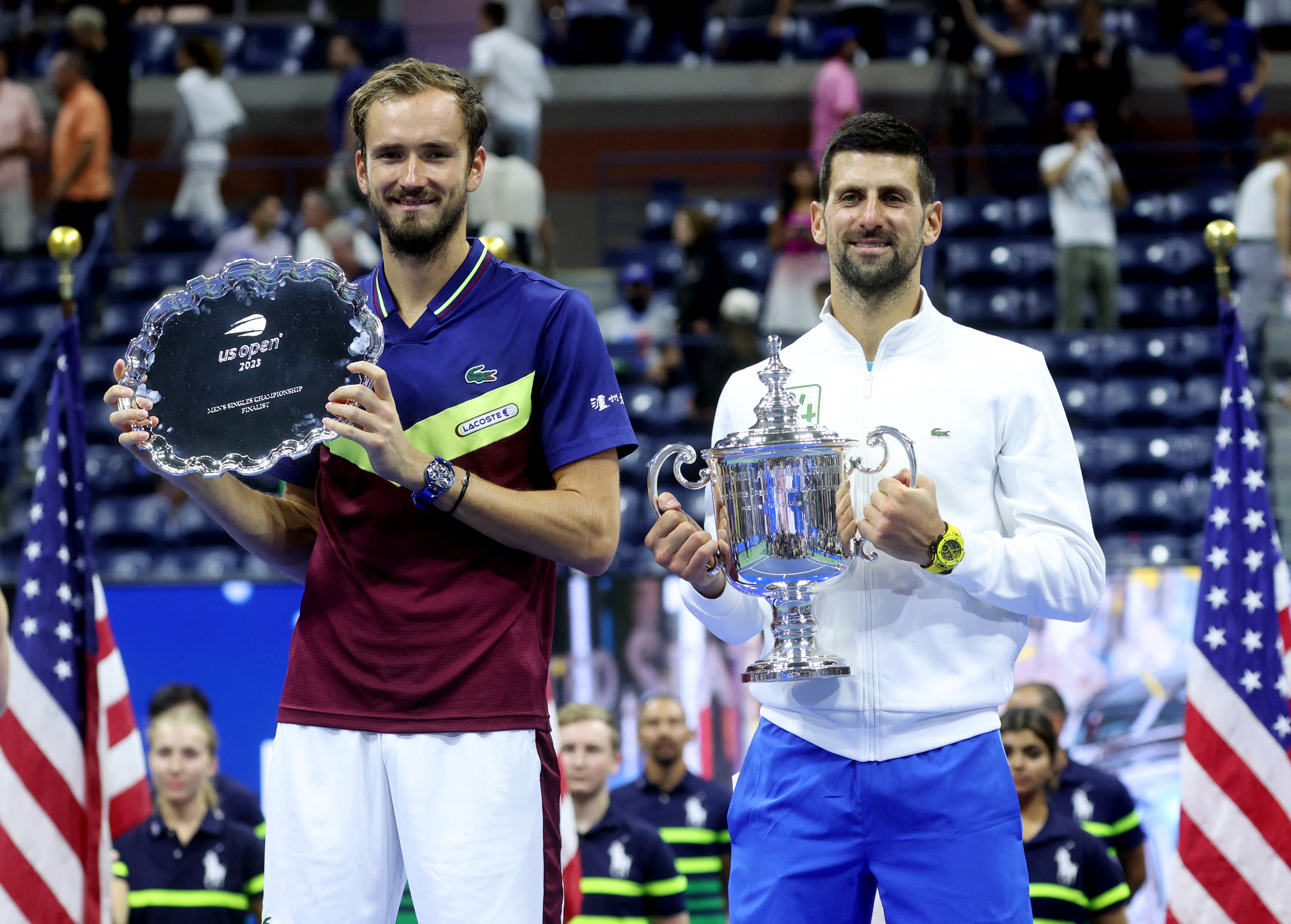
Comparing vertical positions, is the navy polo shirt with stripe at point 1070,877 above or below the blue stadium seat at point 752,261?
below

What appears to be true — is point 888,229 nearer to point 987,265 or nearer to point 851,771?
point 851,771

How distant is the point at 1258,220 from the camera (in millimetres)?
10195

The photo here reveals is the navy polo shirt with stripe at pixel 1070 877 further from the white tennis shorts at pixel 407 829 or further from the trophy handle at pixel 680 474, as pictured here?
the white tennis shorts at pixel 407 829

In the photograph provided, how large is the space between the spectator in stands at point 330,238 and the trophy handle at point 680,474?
7.73 m

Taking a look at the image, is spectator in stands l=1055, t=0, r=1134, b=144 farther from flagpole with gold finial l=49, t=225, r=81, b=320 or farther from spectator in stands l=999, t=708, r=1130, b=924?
flagpole with gold finial l=49, t=225, r=81, b=320

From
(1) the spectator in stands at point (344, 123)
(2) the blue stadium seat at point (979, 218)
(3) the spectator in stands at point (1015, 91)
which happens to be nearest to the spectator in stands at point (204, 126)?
(1) the spectator in stands at point (344, 123)

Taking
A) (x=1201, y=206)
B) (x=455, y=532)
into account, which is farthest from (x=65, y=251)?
(x=1201, y=206)

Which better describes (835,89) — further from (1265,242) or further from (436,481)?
(436,481)

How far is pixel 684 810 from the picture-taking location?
675 centimetres

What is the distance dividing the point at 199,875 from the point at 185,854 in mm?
107

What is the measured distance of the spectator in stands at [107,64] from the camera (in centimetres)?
1291

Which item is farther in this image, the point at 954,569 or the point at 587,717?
the point at 587,717

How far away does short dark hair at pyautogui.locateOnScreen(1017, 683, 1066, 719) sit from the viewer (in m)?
6.33

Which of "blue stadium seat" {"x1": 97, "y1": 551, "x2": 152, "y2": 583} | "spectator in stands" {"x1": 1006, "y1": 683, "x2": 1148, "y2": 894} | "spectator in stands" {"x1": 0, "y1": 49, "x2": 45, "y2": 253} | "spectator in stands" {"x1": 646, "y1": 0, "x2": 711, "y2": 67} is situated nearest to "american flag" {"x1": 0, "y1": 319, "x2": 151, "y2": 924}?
"spectator in stands" {"x1": 1006, "y1": 683, "x2": 1148, "y2": 894}
